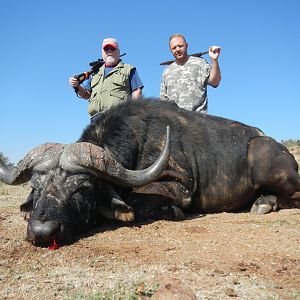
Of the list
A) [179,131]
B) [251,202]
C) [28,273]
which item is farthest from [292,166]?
[28,273]

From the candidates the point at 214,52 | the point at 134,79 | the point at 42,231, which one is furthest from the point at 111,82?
the point at 42,231

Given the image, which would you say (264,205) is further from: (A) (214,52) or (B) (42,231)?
(B) (42,231)

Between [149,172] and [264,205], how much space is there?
2060mm

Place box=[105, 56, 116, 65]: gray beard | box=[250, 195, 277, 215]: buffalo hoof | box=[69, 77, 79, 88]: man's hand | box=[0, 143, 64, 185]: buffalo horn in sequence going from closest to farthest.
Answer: box=[0, 143, 64, 185]: buffalo horn
box=[250, 195, 277, 215]: buffalo hoof
box=[105, 56, 116, 65]: gray beard
box=[69, 77, 79, 88]: man's hand

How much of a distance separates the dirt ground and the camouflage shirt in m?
2.93

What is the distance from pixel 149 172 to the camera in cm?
494

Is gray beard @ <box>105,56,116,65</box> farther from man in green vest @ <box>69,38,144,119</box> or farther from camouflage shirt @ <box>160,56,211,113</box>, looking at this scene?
camouflage shirt @ <box>160,56,211,113</box>

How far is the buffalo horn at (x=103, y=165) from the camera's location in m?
4.71

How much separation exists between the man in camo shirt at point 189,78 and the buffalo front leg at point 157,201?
2.48 m

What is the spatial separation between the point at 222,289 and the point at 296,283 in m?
0.56

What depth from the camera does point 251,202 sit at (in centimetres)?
661

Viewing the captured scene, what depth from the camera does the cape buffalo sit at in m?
4.61

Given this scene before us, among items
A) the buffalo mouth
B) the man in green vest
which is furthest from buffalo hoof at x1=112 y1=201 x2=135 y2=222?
the man in green vest

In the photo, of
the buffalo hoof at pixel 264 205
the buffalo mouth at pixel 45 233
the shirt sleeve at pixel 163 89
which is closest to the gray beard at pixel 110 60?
the shirt sleeve at pixel 163 89
